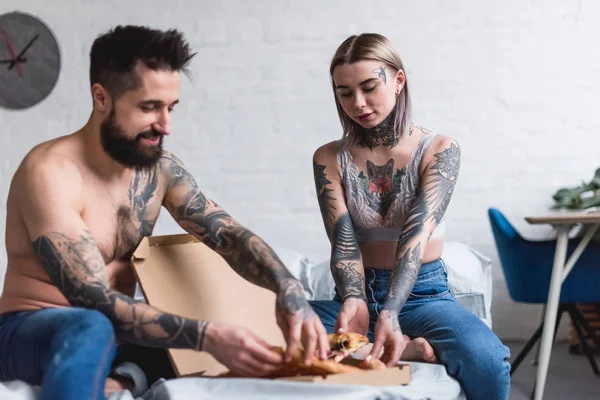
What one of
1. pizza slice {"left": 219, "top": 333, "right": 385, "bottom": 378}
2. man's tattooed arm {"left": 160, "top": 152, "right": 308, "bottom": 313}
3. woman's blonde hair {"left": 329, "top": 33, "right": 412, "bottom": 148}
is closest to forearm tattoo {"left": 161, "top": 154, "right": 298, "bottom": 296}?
man's tattooed arm {"left": 160, "top": 152, "right": 308, "bottom": 313}

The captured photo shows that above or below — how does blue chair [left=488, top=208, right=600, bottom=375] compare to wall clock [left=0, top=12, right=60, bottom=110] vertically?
below

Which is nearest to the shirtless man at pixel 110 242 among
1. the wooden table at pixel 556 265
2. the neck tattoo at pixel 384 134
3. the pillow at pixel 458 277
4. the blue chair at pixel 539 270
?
the neck tattoo at pixel 384 134

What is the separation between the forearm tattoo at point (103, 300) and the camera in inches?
55.2

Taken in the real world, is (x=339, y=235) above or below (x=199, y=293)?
above

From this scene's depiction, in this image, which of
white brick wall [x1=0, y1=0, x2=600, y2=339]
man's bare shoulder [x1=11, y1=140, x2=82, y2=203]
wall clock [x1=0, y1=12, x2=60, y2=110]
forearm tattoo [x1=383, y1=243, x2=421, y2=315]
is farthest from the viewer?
wall clock [x1=0, y1=12, x2=60, y2=110]

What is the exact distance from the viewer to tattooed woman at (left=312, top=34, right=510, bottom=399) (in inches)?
73.0

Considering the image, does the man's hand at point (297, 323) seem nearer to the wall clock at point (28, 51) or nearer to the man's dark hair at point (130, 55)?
the man's dark hair at point (130, 55)

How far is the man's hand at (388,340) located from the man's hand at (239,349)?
0.32 metres

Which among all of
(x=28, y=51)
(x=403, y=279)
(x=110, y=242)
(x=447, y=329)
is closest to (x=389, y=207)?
(x=403, y=279)

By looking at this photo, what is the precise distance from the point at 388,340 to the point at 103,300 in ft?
2.10

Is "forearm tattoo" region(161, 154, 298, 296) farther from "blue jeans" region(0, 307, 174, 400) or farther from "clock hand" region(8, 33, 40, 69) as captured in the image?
"clock hand" region(8, 33, 40, 69)

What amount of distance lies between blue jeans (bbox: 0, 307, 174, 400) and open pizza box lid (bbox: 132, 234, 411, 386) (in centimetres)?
27

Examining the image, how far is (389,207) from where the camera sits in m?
2.05

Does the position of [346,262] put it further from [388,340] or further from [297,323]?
[297,323]
